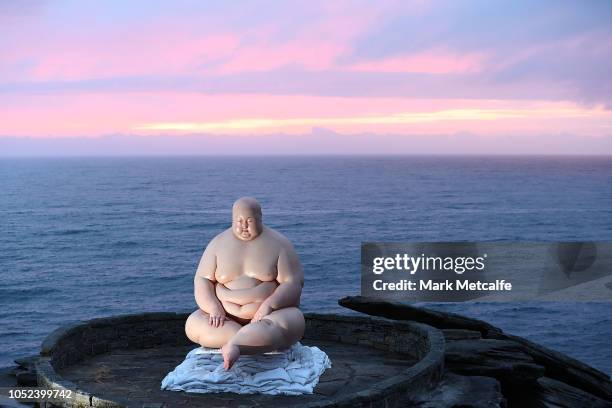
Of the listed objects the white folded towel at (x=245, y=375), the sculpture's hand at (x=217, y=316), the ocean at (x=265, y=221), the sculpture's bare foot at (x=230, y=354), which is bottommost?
the ocean at (x=265, y=221)

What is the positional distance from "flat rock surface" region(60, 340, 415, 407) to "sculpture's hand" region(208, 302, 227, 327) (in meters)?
1.09

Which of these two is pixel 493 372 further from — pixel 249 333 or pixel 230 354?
pixel 230 354

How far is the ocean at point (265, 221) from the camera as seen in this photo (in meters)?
48.5

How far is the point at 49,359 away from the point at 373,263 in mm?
58423

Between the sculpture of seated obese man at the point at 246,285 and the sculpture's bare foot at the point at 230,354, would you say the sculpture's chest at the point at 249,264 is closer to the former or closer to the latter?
the sculpture of seated obese man at the point at 246,285

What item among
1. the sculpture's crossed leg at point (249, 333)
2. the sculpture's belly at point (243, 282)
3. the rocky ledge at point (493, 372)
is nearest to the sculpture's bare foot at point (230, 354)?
the sculpture's crossed leg at point (249, 333)

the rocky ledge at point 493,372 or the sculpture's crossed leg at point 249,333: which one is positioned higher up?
the sculpture's crossed leg at point 249,333

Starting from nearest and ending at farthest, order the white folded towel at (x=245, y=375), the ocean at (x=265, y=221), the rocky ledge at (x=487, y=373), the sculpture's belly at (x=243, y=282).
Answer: the white folded towel at (x=245, y=375) < the sculpture's belly at (x=243, y=282) < the rocky ledge at (x=487, y=373) < the ocean at (x=265, y=221)

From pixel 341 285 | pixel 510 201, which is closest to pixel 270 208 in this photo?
pixel 510 201

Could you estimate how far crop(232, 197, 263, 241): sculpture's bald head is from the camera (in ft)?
41.6

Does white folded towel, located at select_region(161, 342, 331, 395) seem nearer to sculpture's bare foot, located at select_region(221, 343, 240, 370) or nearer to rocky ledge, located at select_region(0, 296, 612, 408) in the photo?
sculpture's bare foot, located at select_region(221, 343, 240, 370)

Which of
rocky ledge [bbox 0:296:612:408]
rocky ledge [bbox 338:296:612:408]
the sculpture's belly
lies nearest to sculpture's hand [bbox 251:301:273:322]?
the sculpture's belly

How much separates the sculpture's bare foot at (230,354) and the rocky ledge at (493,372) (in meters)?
2.86

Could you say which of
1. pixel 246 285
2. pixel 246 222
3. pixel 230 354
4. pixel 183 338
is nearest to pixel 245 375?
pixel 230 354
